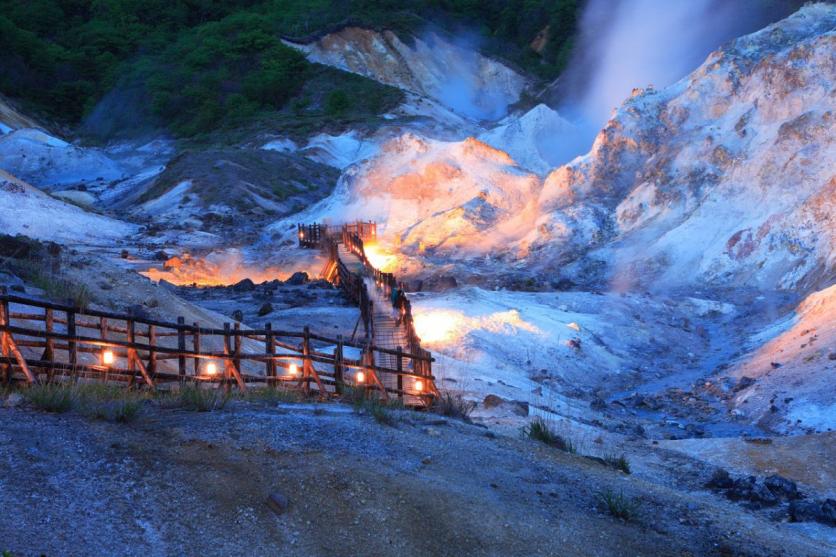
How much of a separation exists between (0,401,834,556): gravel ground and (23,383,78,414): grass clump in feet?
0.30

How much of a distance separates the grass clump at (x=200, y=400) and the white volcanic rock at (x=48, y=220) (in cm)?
2617

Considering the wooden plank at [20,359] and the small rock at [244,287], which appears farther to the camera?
the small rock at [244,287]

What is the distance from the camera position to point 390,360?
15148 mm

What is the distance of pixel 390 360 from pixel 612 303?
9.25 m

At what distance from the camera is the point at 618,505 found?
7141 millimetres

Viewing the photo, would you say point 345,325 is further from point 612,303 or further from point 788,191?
point 788,191

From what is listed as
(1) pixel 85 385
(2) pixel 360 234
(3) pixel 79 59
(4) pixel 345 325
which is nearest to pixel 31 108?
(3) pixel 79 59

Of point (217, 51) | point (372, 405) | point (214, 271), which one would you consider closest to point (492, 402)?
point (372, 405)

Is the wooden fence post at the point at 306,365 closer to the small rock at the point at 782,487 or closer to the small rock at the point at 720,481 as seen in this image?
the small rock at the point at 720,481

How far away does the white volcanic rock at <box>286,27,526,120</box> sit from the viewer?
3137 inches

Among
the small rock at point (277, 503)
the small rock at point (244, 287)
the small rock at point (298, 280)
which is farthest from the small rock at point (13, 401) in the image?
the small rock at point (298, 280)

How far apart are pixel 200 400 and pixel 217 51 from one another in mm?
83721

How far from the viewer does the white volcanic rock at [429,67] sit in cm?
7969

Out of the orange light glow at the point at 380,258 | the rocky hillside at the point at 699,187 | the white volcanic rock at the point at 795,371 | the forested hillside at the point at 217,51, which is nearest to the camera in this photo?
the white volcanic rock at the point at 795,371
